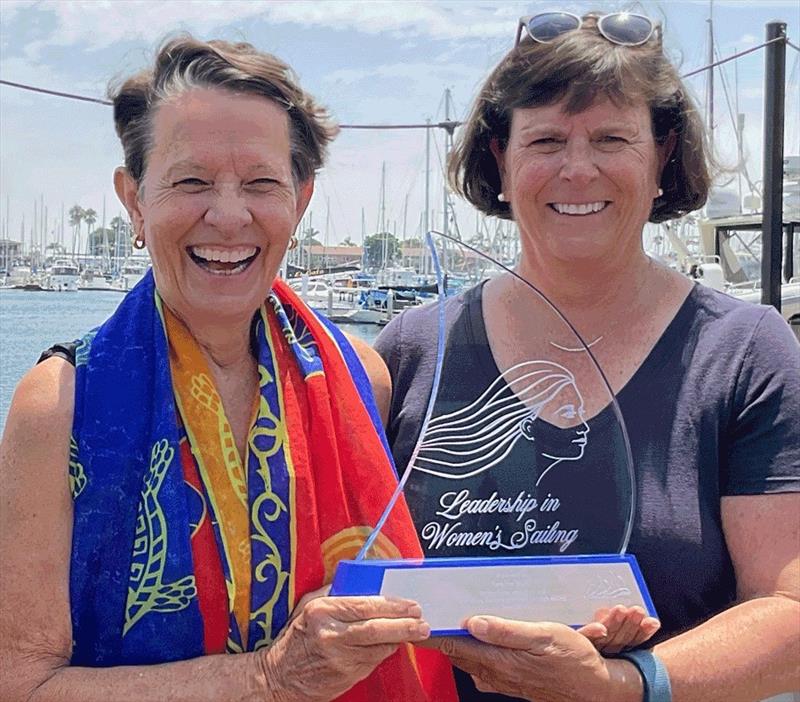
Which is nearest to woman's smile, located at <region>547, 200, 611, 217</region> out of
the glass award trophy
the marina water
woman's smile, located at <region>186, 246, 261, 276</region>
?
the glass award trophy

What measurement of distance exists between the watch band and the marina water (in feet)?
10.5

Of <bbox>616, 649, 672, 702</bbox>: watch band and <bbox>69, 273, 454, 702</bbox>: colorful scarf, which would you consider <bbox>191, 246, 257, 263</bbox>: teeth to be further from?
<bbox>616, 649, 672, 702</bbox>: watch band

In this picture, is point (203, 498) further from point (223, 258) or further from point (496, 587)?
point (496, 587)

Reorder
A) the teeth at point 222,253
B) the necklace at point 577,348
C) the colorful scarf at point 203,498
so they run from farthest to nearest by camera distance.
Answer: the necklace at point 577,348
the teeth at point 222,253
the colorful scarf at point 203,498

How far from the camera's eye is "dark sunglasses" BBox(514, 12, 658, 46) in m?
1.97

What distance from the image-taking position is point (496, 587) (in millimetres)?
1542

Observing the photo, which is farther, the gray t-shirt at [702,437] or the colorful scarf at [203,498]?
the gray t-shirt at [702,437]

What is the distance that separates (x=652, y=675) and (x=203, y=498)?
841 millimetres

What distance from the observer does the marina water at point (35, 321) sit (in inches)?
639

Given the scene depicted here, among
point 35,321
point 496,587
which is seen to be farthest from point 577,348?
point 35,321

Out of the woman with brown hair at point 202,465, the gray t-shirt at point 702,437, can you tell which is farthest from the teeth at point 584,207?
the woman with brown hair at point 202,465

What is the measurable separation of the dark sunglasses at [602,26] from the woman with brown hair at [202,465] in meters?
0.51

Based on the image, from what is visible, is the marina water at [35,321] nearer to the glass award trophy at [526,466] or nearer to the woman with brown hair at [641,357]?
the woman with brown hair at [641,357]

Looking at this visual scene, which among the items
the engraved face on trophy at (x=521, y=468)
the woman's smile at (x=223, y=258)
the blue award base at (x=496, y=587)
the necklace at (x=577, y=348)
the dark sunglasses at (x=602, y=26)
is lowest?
the blue award base at (x=496, y=587)
